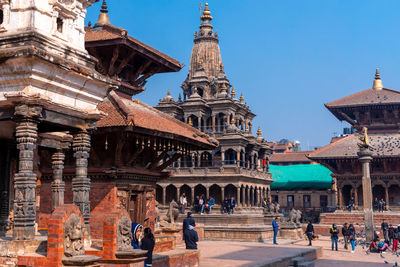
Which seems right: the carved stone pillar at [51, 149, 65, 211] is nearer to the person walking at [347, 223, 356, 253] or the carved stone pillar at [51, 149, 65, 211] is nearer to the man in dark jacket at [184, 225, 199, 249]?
the man in dark jacket at [184, 225, 199, 249]

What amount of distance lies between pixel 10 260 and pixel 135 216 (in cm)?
773

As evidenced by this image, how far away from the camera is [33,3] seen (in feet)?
36.4

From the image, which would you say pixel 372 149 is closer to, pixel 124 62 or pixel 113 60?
pixel 124 62

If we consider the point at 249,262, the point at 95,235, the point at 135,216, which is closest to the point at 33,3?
the point at 95,235

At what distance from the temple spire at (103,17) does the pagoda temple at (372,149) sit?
27109 millimetres

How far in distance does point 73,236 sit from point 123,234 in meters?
1.87

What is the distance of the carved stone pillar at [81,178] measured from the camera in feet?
39.1

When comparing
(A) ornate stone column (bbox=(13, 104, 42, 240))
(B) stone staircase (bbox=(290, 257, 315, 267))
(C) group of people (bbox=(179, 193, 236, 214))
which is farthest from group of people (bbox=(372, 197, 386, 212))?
(A) ornate stone column (bbox=(13, 104, 42, 240))

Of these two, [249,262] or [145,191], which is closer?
[249,262]

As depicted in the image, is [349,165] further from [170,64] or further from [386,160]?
[170,64]

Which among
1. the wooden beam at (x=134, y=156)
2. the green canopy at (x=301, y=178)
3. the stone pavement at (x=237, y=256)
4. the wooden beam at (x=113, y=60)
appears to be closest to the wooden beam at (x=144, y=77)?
the wooden beam at (x=113, y=60)

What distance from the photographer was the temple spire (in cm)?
2102

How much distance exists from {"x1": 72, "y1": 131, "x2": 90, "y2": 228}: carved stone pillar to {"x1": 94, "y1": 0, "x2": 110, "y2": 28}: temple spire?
32.5 feet

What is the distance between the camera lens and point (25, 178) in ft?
33.1
